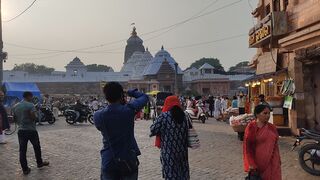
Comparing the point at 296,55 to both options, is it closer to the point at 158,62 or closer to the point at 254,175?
the point at 254,175

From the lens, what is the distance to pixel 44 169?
9.14 m

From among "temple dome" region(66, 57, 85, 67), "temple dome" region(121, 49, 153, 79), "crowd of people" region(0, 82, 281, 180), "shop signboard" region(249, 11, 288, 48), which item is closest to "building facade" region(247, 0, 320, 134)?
"shop signboard" region(249, 11, 288, 48)

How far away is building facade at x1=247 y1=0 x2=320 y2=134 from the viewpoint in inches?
501

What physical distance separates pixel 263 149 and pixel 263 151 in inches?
0.9

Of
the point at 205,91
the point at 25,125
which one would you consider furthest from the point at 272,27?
the point at 205,91

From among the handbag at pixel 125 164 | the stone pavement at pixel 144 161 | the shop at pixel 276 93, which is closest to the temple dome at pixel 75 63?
the shop at pixel 276 93

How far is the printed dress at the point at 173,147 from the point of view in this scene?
5.26 metres

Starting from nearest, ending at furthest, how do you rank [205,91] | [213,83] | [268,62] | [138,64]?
[268,62], [213,83], [205,91], [138,64]

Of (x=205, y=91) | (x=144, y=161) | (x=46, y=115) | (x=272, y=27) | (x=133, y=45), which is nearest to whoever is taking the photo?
(x=144, y=161)

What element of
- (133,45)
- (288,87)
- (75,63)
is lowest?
(288,87)

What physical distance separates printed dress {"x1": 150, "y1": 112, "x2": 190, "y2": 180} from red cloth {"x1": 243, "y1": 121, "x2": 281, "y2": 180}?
780mm

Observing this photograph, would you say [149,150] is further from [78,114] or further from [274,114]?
[78,114]

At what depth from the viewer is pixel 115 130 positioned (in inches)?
168

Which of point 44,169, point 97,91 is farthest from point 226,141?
point 97,91
